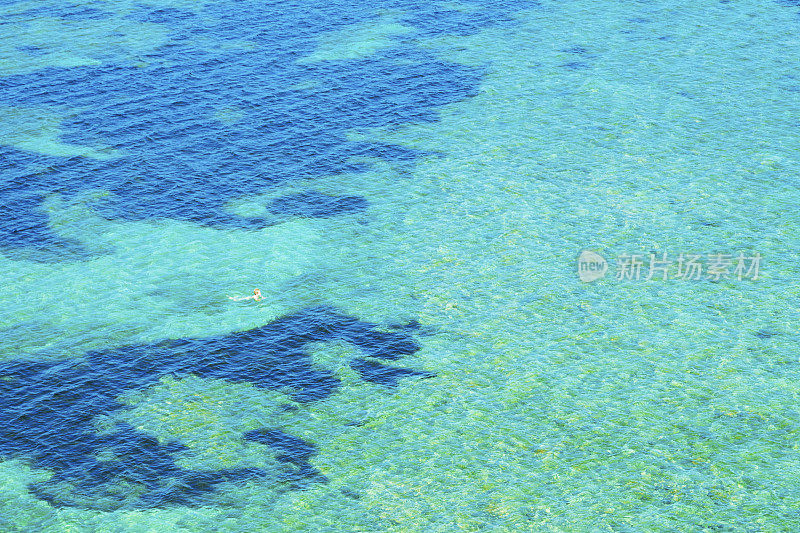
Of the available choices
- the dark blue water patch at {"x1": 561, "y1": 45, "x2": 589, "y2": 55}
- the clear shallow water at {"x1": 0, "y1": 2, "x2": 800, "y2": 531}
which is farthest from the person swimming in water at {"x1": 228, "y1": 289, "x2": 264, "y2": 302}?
the dark blue water patch at {"x1": 561, "y1": 45, "x2": 589, "y2": 55}

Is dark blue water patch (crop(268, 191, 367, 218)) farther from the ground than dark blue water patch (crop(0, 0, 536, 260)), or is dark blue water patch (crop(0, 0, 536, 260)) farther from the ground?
dark blue water patch (crop(0, 0, 536, 260))

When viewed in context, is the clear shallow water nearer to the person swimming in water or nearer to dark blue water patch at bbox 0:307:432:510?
dark blue water patch at bbox 0:307:432:510

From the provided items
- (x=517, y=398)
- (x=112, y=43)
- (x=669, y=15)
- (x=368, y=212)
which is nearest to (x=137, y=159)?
(x=368, y=212)

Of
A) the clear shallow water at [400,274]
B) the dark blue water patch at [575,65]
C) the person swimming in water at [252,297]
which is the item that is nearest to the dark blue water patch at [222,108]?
the clear shallow water at [400,274]

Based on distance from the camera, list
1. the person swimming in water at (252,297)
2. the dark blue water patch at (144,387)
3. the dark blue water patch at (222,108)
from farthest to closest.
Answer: the dark blue water patch at (222,108)
the person swimming in water at (252,297)
the dark blue water patch at (144,387)

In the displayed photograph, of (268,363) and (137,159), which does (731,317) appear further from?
(137,159)

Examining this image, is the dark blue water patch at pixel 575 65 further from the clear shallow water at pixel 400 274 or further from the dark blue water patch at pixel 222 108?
the dark blue water patch at pixel 222 108
